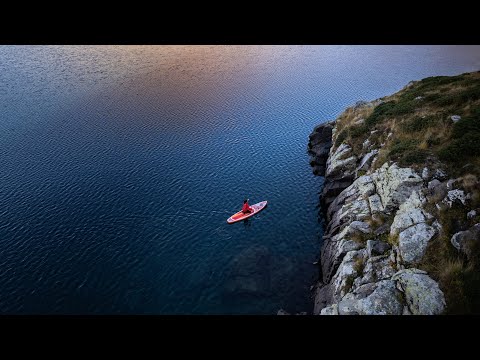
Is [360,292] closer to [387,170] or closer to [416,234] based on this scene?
[416,234]

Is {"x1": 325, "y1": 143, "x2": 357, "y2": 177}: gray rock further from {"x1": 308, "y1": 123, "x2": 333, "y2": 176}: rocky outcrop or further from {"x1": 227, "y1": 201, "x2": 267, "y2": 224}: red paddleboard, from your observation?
{"x1": 227, "y1": 201, "x2": 267, "y2": 224}: red paddleboard

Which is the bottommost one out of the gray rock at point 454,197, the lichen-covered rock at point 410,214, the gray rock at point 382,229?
the gray rock at point 382,229

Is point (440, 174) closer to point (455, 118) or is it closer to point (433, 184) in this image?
point (433, 184)

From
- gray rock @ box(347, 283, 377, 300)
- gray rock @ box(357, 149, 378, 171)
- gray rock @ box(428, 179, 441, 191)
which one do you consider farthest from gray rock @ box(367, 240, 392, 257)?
gray rock @ box(357, 149, 378, 171)

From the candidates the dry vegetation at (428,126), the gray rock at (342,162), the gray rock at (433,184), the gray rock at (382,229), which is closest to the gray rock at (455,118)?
the dry vegetation at (428,126)

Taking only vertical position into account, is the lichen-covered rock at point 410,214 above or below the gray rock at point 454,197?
below

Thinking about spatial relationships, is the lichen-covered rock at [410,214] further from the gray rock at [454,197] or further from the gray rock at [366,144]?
the gray rock at [366,144]

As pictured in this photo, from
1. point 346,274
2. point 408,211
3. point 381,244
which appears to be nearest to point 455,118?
point 408,211
